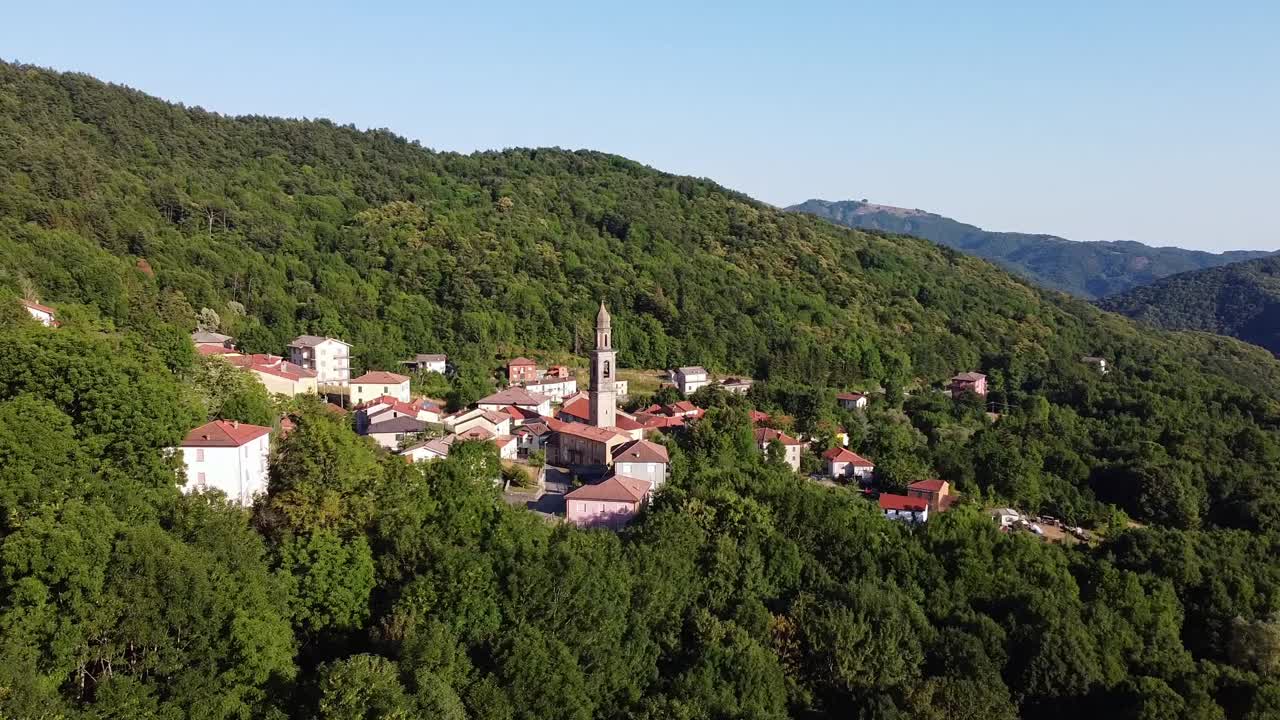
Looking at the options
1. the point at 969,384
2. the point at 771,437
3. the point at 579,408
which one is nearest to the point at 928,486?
the point at 771,437

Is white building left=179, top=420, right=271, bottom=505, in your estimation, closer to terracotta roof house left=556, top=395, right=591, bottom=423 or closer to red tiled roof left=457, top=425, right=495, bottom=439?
red tiled roof left=457, top=425, right=495, bottom=439

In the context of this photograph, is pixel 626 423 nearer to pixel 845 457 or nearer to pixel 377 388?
pixel 845 457

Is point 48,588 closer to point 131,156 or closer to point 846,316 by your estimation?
point 131,156

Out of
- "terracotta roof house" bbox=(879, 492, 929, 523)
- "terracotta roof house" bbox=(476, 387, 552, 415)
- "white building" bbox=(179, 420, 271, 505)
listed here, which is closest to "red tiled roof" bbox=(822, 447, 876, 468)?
"terracotta roof house" bbox=(879, 492, 929, 523)

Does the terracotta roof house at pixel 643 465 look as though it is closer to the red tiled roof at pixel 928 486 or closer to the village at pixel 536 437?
the village at pixel 536 437

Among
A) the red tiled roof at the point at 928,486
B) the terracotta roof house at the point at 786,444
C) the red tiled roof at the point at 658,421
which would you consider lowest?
the red tiled roof at the point at 928,486

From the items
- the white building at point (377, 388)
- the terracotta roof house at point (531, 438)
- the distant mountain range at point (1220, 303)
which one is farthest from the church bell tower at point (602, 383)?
the distant mountain range at point (1220, 303)
